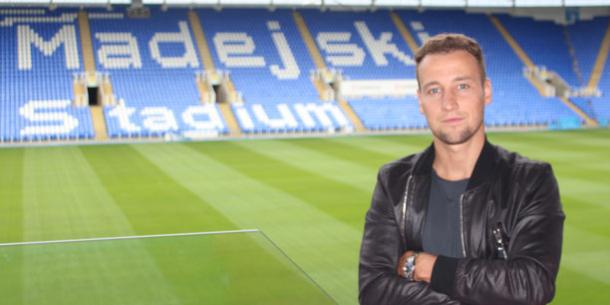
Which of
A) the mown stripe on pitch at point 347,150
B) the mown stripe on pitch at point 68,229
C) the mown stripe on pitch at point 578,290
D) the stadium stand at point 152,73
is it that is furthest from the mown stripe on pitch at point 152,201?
the stadium stand at point 152,73

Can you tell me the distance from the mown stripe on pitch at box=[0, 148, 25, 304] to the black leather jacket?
321cm

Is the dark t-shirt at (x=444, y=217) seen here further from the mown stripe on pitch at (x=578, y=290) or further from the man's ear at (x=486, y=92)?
the mown stripe on pitch at (x=578, y=290)

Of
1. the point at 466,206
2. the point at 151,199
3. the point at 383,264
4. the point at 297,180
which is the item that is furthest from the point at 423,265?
the point at 297,180

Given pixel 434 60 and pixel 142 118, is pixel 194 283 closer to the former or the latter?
pixel 434 60

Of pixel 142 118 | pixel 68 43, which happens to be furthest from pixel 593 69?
pixel 68 43

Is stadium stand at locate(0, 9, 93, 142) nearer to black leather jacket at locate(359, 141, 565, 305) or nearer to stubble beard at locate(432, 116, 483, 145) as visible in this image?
black leather jacket at locate(359, 141, 565, 305)

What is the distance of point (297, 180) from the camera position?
58.5 feet

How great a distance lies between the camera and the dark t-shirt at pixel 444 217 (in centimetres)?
333

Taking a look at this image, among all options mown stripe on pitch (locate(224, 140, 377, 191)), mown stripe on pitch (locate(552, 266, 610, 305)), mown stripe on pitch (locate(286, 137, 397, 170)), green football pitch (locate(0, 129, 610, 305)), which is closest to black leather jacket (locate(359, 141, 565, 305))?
green football pitch (locate(0, 129, 610, 305))

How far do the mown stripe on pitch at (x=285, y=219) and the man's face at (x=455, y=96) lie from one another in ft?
18.2

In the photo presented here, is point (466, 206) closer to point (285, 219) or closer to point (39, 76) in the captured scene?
point (285, 219)

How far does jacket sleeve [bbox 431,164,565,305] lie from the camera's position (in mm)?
3232

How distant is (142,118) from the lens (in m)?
28.9

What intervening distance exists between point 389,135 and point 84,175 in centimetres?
1397
